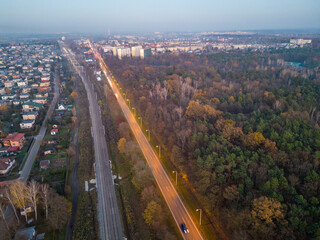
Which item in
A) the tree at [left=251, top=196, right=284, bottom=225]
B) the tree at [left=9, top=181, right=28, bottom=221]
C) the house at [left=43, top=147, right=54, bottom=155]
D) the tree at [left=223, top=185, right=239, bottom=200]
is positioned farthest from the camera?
the house at [left=43, top=147, right=54, bottom=155]

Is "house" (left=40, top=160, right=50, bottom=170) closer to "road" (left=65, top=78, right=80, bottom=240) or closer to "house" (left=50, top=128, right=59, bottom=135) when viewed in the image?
"road" (left=65, top=78, right=80, bottom=240)

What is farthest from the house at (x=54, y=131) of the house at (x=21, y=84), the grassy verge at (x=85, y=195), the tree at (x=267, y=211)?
the house at (x=21, y=84)

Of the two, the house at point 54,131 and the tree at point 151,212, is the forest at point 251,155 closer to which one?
the tree at point 151,212

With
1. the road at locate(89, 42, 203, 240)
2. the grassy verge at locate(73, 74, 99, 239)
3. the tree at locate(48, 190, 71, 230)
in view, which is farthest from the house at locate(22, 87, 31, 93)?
the tree at locate(48, 190, 71, 230)

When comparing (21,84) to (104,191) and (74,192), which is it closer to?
(74,192)

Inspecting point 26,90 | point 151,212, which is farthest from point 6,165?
point 26,90

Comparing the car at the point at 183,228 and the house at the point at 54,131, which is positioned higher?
the house at the point at 54,131

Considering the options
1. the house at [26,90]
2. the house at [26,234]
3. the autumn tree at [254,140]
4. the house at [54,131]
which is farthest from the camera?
the house at [26,90]
